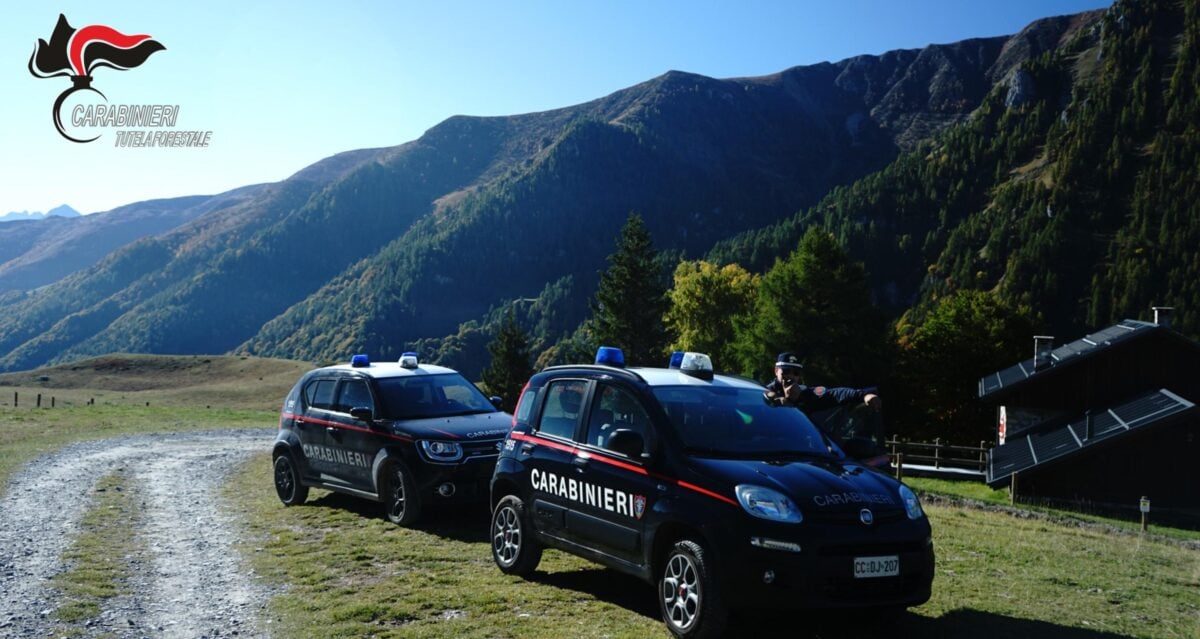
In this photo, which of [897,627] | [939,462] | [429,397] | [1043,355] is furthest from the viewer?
[1043,355]

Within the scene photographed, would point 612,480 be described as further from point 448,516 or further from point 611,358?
point 448,516

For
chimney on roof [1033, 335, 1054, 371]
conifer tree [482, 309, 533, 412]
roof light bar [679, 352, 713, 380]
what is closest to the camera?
roof light bar [679, 352, 713, 380]

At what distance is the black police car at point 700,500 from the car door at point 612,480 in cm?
2

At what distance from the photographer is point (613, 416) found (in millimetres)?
8328

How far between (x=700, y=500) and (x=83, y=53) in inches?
1220

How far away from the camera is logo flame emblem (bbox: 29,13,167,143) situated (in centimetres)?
2878

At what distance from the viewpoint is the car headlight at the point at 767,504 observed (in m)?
6.58

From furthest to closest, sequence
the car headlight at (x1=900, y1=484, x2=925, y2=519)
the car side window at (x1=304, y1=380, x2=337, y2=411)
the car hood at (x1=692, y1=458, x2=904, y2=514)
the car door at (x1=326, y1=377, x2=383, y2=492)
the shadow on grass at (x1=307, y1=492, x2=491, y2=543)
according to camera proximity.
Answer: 1. the car side window at (x1=304, y1=380, x2=337, y2=411)
2. the car door at (x1=326, y1=377, x2=383, y2=492)
3. the shadow on grass at (x1=307, y1=492, x2=491, y2=543)
4. the car headlight at (x1=900, y1=484, x2=925, y2=519)
5. the car hood at (x1=692, y1=458, x2=904, y2=514)

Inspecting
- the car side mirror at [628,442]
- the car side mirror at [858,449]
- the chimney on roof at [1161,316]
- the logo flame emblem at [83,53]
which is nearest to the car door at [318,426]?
the car side mirror at [628,442]

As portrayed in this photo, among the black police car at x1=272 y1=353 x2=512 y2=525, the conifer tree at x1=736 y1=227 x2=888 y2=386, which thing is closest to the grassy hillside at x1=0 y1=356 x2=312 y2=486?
the black police car at x1=272 y1=353 x2=512 y2=525

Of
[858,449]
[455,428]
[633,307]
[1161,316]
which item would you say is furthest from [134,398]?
[858,449]

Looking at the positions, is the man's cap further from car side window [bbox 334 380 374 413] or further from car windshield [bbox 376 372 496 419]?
car side window [bbox 334 380 374 413]

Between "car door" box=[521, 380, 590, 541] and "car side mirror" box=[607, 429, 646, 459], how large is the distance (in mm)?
1069

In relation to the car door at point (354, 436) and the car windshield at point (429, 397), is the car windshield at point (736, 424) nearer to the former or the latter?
the car windshield at point (429, 397)
